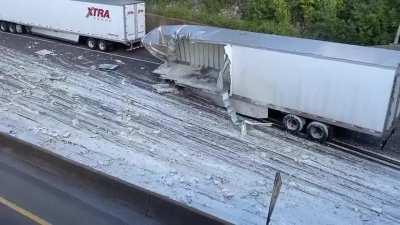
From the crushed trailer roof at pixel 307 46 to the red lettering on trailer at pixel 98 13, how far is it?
6.69 meters

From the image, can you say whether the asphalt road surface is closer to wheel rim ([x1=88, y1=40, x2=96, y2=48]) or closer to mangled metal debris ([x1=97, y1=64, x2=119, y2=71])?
mangled metal debris ([x1=97, y1=64, x2=119, y2=71])

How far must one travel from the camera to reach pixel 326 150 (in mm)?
14812

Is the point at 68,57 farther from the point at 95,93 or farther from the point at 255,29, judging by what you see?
the point at 255,29

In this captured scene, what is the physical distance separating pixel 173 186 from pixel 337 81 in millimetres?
6225

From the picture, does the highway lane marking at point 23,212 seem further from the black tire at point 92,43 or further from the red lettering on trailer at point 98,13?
the black tire at point 92,43

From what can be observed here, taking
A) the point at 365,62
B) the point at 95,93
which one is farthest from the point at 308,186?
the point at 95,93

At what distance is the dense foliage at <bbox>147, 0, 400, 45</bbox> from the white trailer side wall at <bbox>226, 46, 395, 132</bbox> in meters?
9.12

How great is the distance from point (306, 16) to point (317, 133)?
1191cm

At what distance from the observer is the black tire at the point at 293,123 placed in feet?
51.1

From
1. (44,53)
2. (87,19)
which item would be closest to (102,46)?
(87,19)

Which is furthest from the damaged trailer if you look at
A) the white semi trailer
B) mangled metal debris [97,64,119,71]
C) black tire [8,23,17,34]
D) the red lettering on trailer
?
black tire [8,23,17,34]

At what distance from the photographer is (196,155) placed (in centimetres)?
1403

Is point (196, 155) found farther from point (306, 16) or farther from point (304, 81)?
point (306, 16)

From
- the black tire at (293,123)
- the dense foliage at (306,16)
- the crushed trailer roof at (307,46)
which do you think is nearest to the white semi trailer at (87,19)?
the dense foliage at (306,16)
